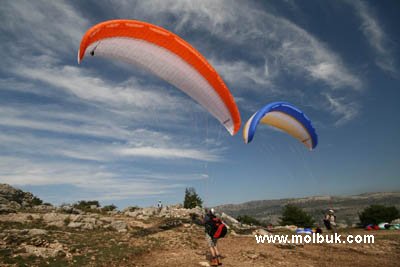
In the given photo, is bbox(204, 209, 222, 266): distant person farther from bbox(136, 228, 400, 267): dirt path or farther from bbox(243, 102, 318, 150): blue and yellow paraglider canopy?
bbox(243, 102, 318, 150): blue and yellow paraglider canopy

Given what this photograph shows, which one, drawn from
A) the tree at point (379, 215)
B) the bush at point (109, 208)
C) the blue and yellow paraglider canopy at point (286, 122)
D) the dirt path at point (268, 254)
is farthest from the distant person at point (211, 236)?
the tree at point (379, 215)

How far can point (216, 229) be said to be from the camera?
11.3 metres

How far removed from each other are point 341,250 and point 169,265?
1012 cm

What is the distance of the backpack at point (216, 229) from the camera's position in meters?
11.3

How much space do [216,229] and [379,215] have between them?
52.3 m

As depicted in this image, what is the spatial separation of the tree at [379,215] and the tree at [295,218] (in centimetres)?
1105

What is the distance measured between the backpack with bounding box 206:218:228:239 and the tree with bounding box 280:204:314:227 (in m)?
39.8

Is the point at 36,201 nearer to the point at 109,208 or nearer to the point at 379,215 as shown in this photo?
the point at 109,208

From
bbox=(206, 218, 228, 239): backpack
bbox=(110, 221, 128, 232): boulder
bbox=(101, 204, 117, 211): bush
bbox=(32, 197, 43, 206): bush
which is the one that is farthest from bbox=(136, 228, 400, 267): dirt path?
bbox=(32, 197, 43, 206): bush

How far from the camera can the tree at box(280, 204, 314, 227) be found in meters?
46.2

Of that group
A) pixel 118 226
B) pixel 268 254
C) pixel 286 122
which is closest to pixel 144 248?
pixel 118 226

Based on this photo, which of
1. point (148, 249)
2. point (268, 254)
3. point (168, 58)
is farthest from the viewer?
point (148, 249)

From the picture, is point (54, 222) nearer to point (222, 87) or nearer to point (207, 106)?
point (207, 106)

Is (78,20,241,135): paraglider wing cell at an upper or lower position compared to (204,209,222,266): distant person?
upper
